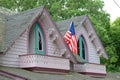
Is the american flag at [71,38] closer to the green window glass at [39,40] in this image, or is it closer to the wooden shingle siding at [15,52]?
the green window glass at [39,40]

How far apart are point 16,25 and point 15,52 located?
6.21ft

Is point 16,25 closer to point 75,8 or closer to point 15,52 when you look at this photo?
point 15,52

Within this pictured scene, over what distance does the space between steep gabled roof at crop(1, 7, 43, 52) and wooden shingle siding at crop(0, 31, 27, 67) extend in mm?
355

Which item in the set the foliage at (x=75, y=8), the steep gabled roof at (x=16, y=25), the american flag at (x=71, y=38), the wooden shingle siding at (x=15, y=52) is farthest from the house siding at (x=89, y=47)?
the foliage at (x=75, y=8)

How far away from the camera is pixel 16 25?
68.9ft

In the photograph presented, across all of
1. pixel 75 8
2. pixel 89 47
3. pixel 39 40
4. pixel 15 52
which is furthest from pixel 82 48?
pixel 75 8

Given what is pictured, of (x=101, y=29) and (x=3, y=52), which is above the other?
(x=101, y=29)

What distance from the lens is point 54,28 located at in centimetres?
2219

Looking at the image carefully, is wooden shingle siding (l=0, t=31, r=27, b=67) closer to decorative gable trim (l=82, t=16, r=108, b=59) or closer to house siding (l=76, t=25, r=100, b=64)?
house siding (l=76, t=25, r=100, b=64)

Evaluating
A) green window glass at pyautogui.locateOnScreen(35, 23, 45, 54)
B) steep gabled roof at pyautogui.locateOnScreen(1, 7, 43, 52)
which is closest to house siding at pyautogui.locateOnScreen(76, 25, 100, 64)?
green window glass at pyautogui.locateOnScreen(35, 23, 45, 54)

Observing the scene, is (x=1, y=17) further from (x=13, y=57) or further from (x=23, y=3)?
(x=23, y=3)

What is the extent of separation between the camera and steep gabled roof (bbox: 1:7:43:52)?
772 inches

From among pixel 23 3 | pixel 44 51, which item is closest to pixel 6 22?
pixel 44 51

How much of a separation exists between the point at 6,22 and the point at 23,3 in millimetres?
22541
